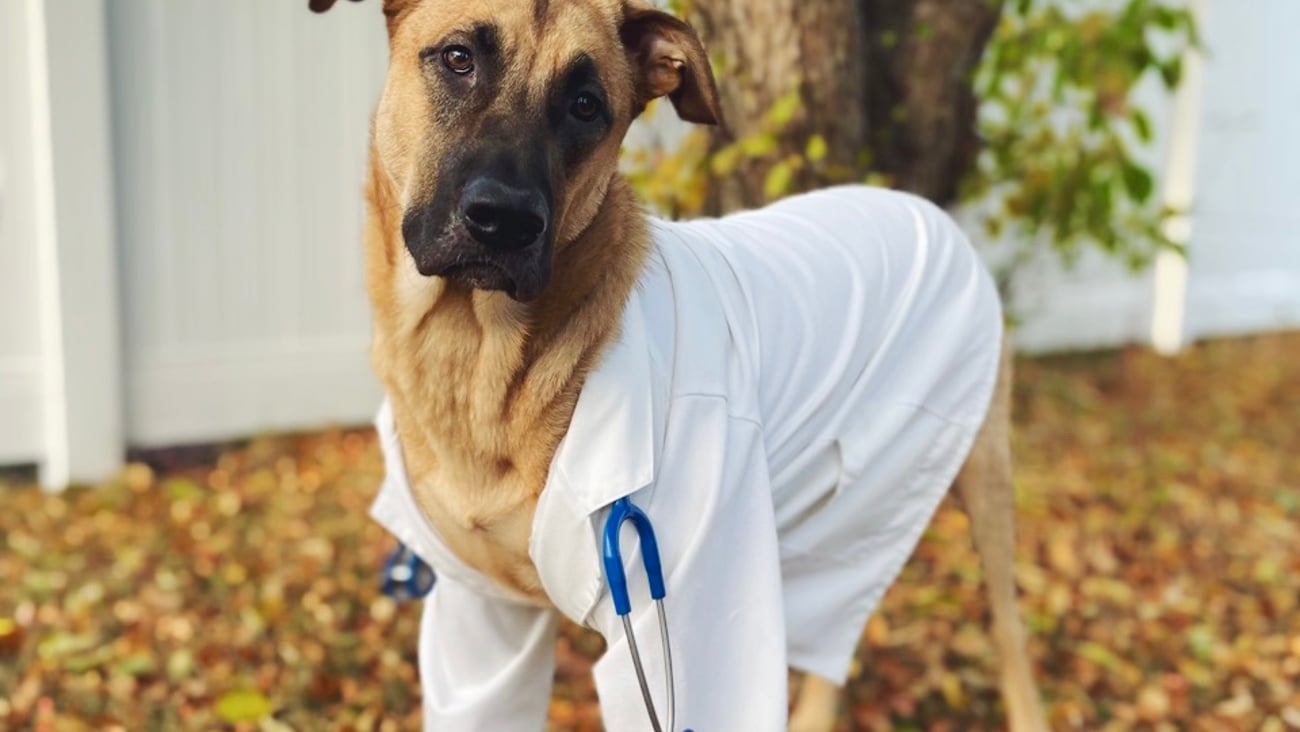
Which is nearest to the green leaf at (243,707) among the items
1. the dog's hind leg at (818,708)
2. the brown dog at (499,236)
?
the brown dog at (499,236)

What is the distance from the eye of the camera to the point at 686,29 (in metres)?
2.57

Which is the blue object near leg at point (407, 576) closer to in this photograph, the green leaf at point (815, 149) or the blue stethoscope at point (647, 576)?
the blue stethoscope at point (647, 576)

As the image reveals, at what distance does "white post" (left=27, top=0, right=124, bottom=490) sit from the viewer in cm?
478

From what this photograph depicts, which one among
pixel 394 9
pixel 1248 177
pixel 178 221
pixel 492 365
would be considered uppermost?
pixel 394 9

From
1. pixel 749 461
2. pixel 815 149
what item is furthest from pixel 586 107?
pixel 815 149

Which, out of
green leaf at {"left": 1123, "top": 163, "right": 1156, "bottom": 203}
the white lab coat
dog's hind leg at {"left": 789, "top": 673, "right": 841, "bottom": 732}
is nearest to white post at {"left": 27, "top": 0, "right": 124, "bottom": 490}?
the white lab coat

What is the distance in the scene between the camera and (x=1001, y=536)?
340 centimetres

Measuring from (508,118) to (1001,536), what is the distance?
185 centimetres

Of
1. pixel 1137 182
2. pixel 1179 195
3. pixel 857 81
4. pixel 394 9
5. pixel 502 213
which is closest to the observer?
pixel 502 213

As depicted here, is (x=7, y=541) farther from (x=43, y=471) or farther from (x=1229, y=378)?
(x=1229, y=378)

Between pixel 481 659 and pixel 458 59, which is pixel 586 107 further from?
pixel 481 659

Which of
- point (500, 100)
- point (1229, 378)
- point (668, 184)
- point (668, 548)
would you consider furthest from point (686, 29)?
point (1229, 378)

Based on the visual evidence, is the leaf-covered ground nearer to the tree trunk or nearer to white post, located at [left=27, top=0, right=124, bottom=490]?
white post, located at [left=27, top=0, right=124, bottom=490]

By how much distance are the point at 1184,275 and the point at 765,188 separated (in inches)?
212
